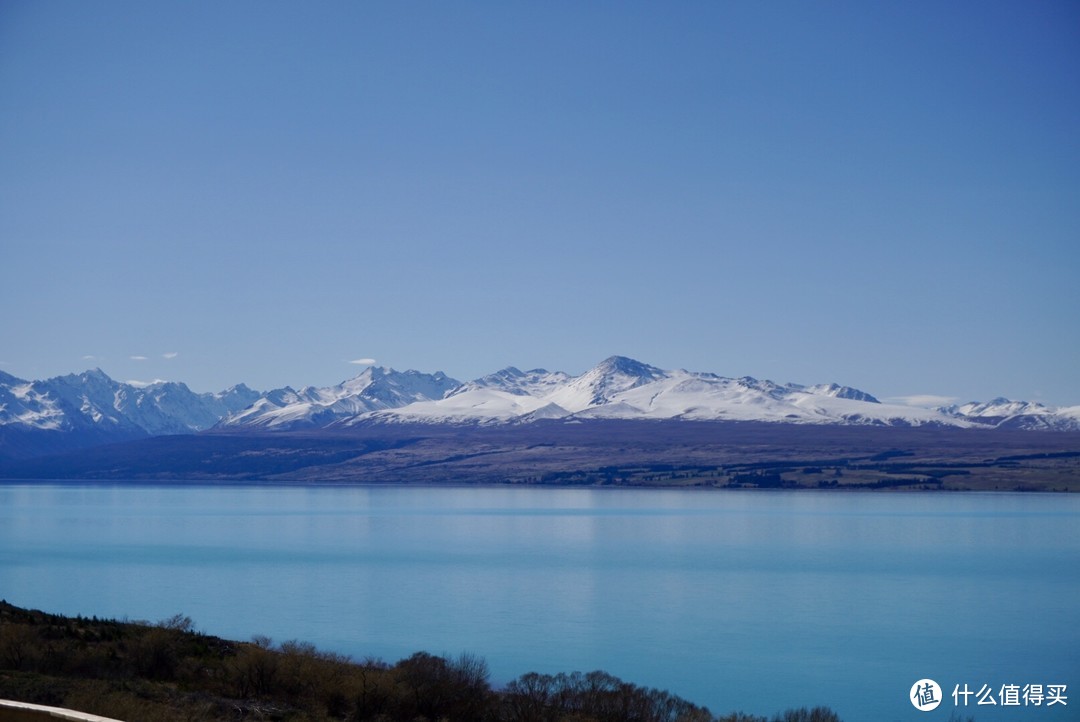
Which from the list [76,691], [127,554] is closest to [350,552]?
[127,554]

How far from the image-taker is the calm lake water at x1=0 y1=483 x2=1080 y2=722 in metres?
30.2

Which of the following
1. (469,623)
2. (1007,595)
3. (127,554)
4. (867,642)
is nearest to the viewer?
(867,642)

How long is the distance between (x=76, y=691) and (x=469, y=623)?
22.6m

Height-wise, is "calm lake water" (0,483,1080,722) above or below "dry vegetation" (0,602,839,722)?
below

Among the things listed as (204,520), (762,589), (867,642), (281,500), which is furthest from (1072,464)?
(867,642)

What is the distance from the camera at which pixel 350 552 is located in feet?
201

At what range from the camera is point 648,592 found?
44.6 meters

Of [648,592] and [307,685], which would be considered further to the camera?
[648,592]

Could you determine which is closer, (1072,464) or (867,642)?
(867,642)

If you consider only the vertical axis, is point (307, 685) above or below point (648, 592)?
above

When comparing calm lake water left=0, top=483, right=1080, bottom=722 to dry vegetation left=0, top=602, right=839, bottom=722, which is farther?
calm lake water left=0, top=483, right=1080, bottom=722

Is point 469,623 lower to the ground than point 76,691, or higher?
lower

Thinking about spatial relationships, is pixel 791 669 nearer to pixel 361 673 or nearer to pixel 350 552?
pixel 361 673

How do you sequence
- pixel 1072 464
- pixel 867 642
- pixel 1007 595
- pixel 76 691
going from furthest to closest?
1. pixel 1072 464
2. pixel 1007 595
3. pixel 867 642
4. pixel 76 691
